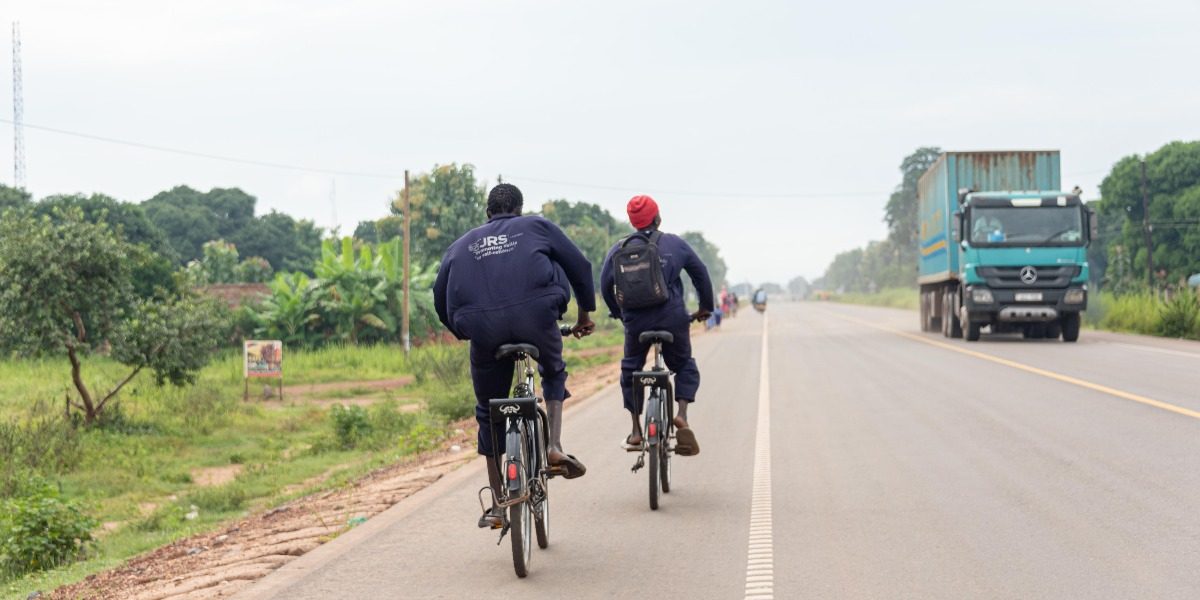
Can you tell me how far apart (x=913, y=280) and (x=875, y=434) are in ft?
433

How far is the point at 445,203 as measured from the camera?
5741cm

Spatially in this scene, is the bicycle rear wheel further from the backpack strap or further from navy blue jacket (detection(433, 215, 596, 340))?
the backpack strap

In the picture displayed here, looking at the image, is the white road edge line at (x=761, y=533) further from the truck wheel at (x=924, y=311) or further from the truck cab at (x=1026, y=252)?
the truck wheel at (x=924, y=311)

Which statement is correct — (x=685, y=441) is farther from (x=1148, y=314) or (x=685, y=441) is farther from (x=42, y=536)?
(x=1148, y=314)

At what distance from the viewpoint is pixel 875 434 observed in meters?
11.7

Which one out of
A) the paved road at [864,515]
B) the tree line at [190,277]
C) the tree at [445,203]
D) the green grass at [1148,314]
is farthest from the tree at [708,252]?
the paved road at [864,515]

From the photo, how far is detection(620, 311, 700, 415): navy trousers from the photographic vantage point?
27.4 ft

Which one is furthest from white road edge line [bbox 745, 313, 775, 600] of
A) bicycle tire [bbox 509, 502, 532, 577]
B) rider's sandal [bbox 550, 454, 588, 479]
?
bicycle tire [bbox 509, 502, 532, 577]

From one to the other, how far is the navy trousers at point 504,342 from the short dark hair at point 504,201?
2.01 feet

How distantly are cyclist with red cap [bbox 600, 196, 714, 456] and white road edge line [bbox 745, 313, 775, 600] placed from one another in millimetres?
599

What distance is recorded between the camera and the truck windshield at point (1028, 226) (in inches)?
1020

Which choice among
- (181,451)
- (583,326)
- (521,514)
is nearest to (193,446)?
(181,451)

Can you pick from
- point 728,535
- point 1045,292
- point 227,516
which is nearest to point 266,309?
point 1045,292

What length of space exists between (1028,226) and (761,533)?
20.6 m
